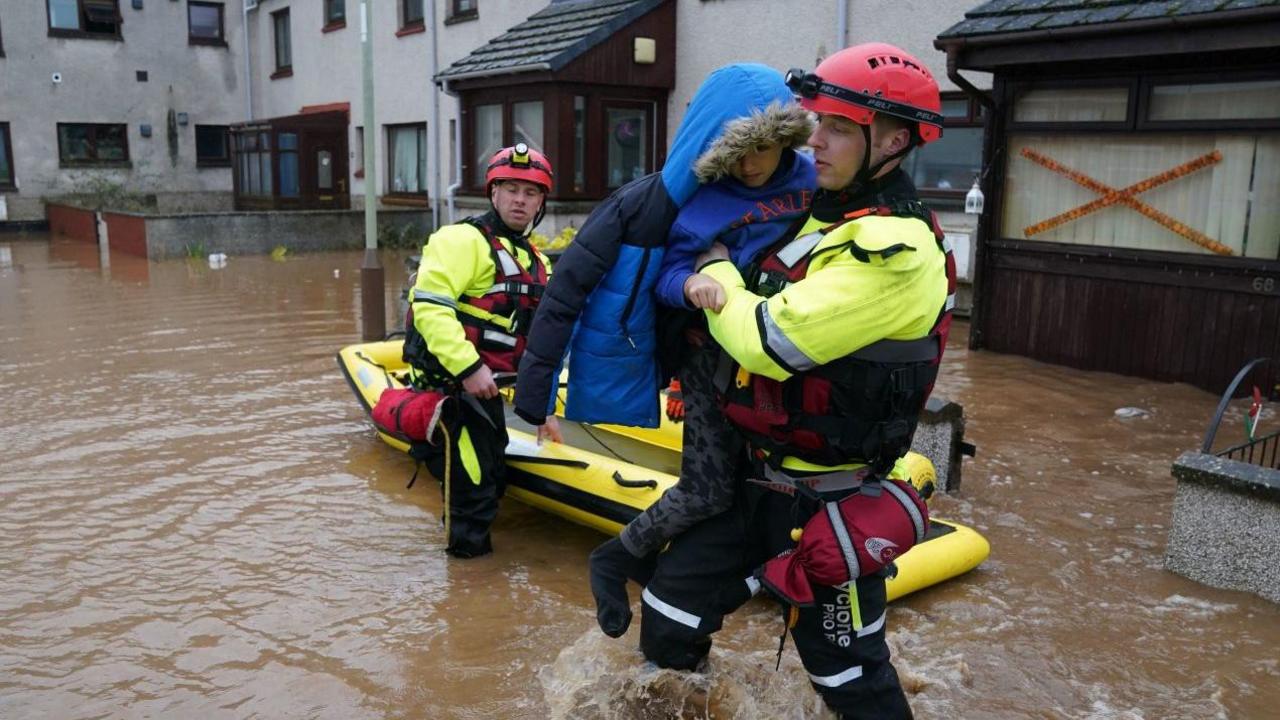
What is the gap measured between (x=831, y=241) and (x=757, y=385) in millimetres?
411

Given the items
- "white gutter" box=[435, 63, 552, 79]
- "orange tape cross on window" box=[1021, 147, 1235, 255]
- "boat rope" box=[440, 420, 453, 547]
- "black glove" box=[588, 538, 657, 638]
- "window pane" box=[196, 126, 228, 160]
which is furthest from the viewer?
"window pane" box=[196, 126, 228, 160]

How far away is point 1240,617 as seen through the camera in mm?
4426

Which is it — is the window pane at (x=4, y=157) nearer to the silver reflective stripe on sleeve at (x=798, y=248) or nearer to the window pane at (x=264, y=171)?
the window pane at (x=264, y=171)

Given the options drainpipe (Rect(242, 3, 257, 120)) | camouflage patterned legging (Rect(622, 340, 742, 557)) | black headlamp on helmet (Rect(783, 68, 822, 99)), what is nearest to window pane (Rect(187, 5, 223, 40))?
drainpipe (Rect(242, 3, 257, 120))

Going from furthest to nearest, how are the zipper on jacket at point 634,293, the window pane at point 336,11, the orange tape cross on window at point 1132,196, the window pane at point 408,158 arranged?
the window pane at point 336,11 < the window pane at point 408,158 < the orange tape cross on window at point 1132,196 < the zipper on jacket at point 634,293

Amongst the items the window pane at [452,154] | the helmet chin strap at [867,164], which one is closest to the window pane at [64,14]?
the window pane at [452,154]

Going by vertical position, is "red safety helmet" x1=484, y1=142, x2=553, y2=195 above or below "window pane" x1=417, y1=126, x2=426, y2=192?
below

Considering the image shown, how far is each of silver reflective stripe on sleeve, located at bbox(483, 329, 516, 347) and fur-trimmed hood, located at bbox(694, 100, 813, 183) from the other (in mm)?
2437

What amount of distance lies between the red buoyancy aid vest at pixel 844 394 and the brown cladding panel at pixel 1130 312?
665cm

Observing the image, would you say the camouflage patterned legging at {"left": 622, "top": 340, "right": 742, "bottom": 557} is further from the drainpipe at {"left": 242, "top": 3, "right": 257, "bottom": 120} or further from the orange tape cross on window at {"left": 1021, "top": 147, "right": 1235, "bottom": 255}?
the drainpipe at {"left": 242, "top": 3, "right": 257, "bottom": 120}

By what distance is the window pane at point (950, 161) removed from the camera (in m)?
12.0

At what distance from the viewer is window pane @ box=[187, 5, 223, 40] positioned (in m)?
27.6

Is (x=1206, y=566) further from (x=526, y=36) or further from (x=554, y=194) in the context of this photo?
(x=526, y=36)

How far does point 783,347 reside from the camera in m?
2.43
